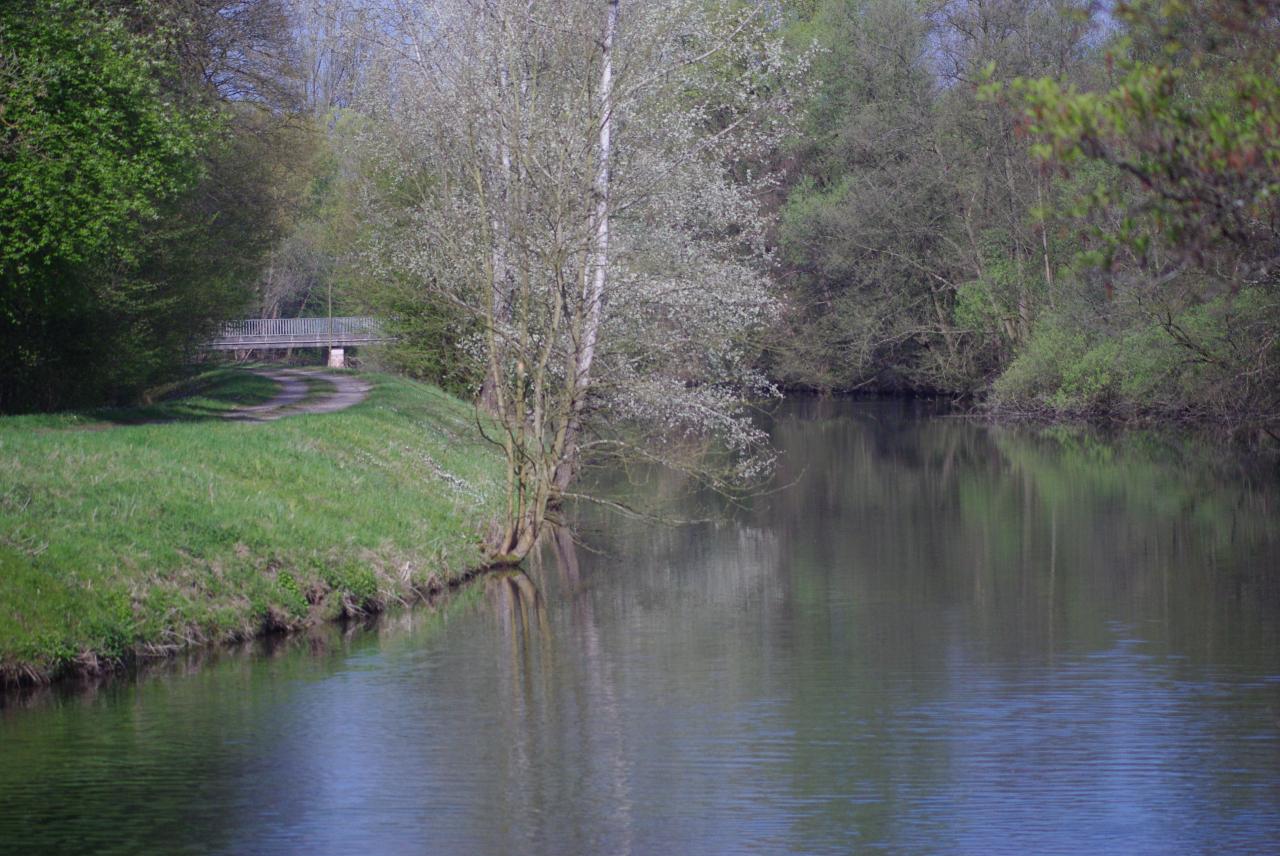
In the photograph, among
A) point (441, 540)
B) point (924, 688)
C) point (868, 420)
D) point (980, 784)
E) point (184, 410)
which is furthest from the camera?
point (868, 420)

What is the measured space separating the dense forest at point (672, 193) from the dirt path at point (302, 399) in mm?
2056

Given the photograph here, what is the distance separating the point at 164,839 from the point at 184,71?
2272 cm

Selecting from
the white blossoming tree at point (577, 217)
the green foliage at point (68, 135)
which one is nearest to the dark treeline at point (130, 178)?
the green foliage at point (68, 135)

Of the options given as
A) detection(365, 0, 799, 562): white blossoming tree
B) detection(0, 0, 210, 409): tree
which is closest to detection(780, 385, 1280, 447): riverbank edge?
detection(365, 0, 799, 562): white blossoming tree

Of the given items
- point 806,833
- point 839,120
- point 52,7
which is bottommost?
point 806,833

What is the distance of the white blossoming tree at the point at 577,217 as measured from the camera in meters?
20.8

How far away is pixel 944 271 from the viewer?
5247cm

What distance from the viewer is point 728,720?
12.9 m

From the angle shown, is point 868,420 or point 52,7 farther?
point 868,420

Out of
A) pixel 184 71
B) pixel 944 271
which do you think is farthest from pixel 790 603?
pixel 944 271

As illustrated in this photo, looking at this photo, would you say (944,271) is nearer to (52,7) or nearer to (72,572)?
(52,7)

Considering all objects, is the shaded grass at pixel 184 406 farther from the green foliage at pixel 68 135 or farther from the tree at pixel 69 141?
the green foliage at pixel 68 135

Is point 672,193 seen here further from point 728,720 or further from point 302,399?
point 728,720

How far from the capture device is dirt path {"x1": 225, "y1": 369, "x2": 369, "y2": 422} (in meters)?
29.6
